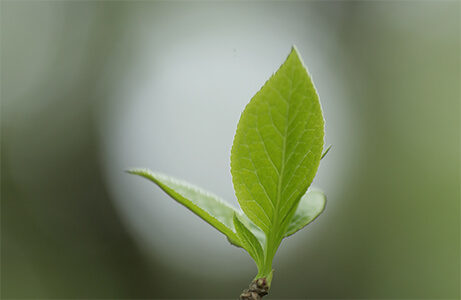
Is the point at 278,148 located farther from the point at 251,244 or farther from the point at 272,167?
the point at 251,244

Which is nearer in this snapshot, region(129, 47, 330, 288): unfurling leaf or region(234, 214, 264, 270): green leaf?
region(129, 47, 330, 288): unfurling leaf

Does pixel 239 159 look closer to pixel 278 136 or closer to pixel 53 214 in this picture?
pixel 278 136

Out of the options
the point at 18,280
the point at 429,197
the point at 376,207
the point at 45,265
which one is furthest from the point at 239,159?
the point at 376,207

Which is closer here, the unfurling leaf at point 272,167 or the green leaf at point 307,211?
the unfurling leaf at point 272,167

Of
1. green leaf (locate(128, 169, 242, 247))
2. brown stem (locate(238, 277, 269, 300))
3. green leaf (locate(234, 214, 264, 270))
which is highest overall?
green leaf (locate(128, 169, 242, 247))

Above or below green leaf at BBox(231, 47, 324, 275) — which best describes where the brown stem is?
below
